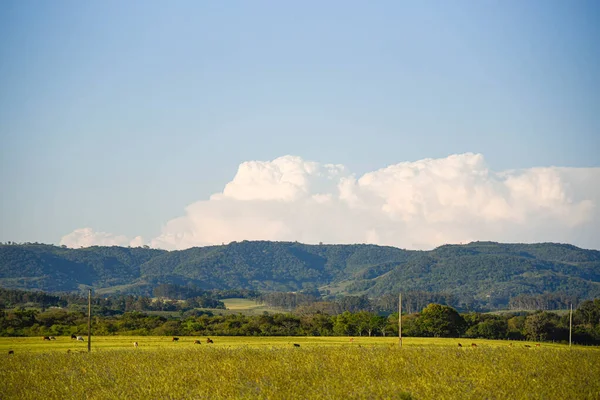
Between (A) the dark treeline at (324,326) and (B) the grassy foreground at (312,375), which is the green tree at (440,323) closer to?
(A) the dark treeline at (324,326)

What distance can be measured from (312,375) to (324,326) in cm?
8384

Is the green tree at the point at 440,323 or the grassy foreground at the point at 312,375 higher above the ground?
the grassy foreground at the point at 312,375

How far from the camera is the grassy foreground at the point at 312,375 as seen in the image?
3891 cm

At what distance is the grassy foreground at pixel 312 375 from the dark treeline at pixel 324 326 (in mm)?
57270

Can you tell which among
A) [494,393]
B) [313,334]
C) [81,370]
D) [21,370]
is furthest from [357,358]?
[313,334]

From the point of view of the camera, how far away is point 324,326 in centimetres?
12669

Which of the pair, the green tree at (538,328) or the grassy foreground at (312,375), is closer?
the grassy foreground at (312,375)

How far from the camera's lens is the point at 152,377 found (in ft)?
148

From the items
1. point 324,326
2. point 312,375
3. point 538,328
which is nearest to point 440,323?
point 538,328

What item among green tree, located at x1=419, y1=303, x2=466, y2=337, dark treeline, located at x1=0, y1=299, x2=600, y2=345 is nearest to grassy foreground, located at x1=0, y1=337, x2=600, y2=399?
dark treeline, located at x1=0, y1=299, x2=600, y2=345

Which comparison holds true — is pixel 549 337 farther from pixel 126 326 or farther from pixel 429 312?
pixel 126 326

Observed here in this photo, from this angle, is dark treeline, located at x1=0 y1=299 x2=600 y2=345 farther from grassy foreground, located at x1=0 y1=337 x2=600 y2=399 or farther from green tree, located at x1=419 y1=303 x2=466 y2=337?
grassy foreground, located at x1=0 y1=337 x2=600 y2=399

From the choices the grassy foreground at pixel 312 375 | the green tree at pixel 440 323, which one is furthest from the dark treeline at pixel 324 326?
the grassy foreground at pixel 312 375

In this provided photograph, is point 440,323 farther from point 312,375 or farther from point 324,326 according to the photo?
point 312,375
